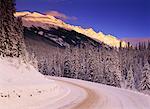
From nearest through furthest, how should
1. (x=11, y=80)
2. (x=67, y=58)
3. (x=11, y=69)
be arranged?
(x=11, y=80) < (x=11, y=69) < (x=67, y=58)

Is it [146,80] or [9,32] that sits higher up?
[9,32]

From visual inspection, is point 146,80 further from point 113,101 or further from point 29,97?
point 29,97

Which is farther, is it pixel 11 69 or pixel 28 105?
pixel 11 69

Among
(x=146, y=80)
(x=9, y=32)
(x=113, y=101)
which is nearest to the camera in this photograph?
(x=113, y=101)

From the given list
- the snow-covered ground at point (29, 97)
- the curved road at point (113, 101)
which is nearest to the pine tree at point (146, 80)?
the curved road at point (113, 101)

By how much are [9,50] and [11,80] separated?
8049 mm

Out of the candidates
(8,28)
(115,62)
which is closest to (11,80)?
(8,28)

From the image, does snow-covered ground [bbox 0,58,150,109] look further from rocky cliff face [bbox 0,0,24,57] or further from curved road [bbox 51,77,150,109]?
rocky cliff face [bbox 0,0,24,57]

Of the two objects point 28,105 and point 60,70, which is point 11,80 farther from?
point 60,70

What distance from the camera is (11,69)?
2833cm

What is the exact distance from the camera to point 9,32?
33438 millimetres

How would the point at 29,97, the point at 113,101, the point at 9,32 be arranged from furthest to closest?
1. the point at 9,32
2. the point at 113,101
3. the point at 29,97

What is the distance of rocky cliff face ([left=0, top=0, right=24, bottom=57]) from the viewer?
1267 inches

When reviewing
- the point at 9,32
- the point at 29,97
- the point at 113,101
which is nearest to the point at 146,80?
the point at 9,32
